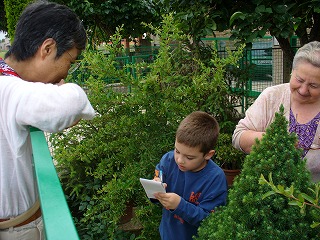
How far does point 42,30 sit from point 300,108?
5.24 ft

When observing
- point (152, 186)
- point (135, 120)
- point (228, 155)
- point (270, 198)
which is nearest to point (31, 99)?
point (270, 198)

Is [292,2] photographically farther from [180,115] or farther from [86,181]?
[86,181]

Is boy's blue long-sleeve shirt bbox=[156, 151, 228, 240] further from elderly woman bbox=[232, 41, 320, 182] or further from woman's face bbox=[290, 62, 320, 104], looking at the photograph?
woman's face bbox=[290, 62, 320, 104]

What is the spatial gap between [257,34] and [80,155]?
1922 mm

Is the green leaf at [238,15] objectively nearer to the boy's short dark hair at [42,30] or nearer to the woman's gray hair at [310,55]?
the woman's gray hair at [310,55]

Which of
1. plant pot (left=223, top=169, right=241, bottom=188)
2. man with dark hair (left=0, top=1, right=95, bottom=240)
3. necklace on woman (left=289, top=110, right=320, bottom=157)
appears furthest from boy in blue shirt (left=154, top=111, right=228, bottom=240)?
plant pot (left=223, top=169, right=241, bottom=188)

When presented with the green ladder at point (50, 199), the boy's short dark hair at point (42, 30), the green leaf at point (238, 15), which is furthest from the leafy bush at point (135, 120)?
the green ladder at point (50, 199)

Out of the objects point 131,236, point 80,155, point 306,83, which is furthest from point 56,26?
point 131,236

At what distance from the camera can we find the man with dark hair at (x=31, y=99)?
114cm

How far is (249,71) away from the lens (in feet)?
16.5

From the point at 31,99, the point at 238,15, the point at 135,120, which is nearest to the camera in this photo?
the point at 31,99

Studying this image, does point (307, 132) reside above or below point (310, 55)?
below

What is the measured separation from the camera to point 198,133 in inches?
88.3

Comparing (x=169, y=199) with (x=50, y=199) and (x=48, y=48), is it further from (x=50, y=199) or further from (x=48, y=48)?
(x=50, y=199)
